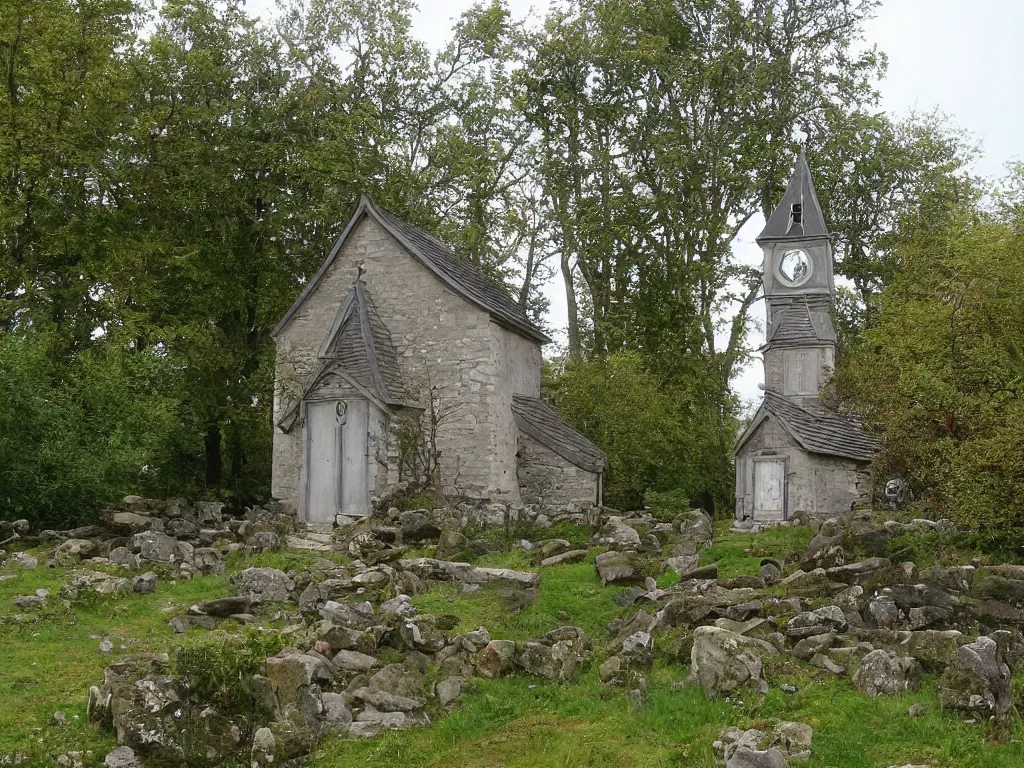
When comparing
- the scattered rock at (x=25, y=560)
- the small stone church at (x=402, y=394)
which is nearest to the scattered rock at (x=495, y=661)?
the scattered rock at (x=25, y=560)

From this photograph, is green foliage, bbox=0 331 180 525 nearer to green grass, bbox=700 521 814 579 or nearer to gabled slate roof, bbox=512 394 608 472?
gabled slate roof, bbox=512 394 608 472

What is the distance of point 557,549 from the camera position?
17250 millimetres

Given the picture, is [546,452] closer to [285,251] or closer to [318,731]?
[285,251]

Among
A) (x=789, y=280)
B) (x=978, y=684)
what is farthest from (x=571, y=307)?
(x=978, y=684)

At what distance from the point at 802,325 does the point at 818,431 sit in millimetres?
5043

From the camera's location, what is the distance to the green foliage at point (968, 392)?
46.5 ft

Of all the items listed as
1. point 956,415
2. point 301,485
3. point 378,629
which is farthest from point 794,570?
point 301,485

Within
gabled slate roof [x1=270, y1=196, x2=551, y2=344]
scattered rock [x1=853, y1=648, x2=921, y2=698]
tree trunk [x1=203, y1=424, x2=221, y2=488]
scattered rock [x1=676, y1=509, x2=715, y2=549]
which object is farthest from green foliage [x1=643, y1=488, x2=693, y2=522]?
scattered rock [x1=853, y1=648, x2=921, y2=698]

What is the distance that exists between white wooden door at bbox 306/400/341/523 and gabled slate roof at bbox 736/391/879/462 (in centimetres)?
1093

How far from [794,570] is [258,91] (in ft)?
74.2

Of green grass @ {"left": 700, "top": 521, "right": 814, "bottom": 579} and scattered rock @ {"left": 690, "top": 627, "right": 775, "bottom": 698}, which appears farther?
green grass @ {"left": 700, "top": 521, "right": 814, "bottom": 579}

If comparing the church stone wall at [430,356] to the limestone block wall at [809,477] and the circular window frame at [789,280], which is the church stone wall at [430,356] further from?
the circular window frame at [789,280]

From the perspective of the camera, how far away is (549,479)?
22375 mm

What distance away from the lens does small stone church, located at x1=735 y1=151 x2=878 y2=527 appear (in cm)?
2520
